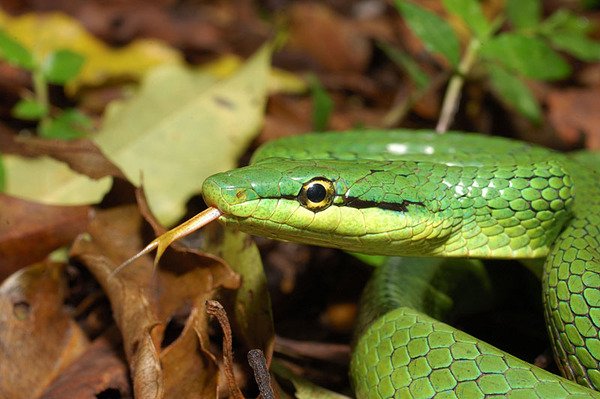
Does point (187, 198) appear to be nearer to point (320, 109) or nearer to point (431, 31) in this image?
point (320, 109)

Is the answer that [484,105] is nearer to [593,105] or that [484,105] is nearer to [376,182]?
[593,105]

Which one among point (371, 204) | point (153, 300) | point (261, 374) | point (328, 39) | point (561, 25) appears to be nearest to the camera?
point (261, 374)

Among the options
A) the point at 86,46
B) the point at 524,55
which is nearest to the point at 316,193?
the point at 524,55

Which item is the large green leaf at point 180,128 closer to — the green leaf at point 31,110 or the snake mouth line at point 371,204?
the green leaf at point 31,110

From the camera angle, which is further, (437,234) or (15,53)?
(15,53)

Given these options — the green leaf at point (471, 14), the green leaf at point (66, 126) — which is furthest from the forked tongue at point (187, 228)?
the green leaf at point (471, 14)

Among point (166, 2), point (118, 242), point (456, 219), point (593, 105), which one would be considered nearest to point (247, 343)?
point (118, 242)
